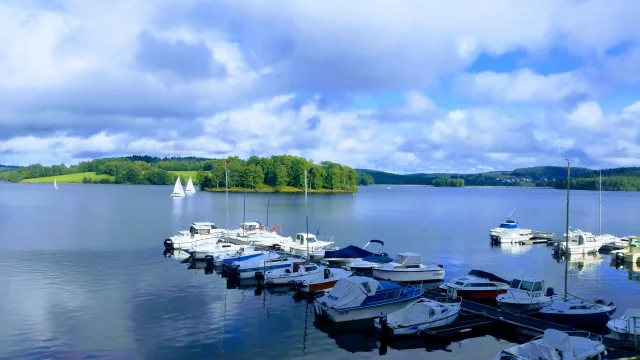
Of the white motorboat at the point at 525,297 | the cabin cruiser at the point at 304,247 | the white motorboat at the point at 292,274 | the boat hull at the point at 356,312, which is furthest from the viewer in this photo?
the cabin cruiser at the point at 304,247

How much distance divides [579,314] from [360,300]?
12.5m

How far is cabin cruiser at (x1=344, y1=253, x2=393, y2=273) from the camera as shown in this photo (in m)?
42.3

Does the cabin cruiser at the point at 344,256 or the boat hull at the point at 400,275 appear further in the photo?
the cabin cruiser at the point at 344,256

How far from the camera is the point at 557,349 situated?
848 inches

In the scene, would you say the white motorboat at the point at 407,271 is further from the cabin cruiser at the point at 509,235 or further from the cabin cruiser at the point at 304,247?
the cabin cruiser at the point at 509,235

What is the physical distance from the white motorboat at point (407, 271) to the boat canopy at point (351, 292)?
9587 mm

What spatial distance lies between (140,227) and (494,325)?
6242 cm

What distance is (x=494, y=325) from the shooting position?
28938 millimetres

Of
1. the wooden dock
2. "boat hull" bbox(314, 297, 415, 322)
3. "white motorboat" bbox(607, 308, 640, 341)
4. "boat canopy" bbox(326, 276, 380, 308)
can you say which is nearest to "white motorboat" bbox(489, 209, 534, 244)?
the wooden dock

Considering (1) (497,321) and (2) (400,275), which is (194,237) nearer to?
(2) (400,275)

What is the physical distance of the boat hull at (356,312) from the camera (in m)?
29.4

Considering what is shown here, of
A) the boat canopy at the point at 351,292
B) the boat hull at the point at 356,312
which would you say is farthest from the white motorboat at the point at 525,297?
the boat canopy at the point at 351,292

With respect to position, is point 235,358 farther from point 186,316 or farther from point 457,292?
point 457,292

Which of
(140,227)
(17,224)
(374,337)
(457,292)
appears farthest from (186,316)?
(17,224)
